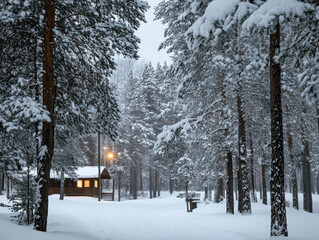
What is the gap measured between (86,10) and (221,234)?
842 centimetres

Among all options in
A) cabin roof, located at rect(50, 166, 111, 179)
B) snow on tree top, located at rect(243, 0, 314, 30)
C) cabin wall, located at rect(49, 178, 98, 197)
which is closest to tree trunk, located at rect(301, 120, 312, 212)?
snow on tree top, located at rect(243, 0, 314, 30)

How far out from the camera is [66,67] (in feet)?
31.6

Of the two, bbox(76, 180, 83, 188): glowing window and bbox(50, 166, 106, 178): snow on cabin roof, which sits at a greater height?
bbox(50, 166, 106, 178): snow on cabin roof

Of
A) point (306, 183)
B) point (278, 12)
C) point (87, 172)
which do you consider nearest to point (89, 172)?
point (87, 172)

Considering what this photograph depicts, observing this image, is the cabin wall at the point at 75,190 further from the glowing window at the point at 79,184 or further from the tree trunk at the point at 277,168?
the tree trunk at the point at 277,168

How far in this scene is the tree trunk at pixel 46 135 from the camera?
25.4 feet

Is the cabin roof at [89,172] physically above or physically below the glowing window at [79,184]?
above

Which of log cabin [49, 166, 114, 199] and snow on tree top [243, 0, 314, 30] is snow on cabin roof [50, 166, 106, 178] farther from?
snow on tree top [243, 0, 314, 30]

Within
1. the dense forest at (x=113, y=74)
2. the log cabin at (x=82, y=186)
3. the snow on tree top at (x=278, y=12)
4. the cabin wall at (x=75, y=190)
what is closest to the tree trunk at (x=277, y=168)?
the dense forest at (x=113, y=74)

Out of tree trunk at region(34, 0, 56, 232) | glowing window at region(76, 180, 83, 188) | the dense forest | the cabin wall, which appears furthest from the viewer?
glowing window at region(76, 180, 83, 188)

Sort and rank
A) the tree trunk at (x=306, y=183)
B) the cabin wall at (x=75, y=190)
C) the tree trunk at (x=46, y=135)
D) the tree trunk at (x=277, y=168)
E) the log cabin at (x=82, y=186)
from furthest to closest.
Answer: the cabin wall at (x=75, y=190) < the log cabin at (x=82, y=186) < the tree trunk at (x=306, y=183) < the tree trunk at (x=277, y=168) < the tree trunk at (x=46, y=135)

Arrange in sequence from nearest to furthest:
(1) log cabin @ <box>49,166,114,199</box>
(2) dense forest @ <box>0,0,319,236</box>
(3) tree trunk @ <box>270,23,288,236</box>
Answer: (2) dense forest @ <box>0,0,319,236</box> → (3) tree trunk @ <box>270,23,288,236</box> → (1) log cabin @ <box>49,166,114,199</box>

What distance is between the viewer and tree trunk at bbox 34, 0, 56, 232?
25.4 feet

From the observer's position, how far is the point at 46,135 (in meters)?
7.98
